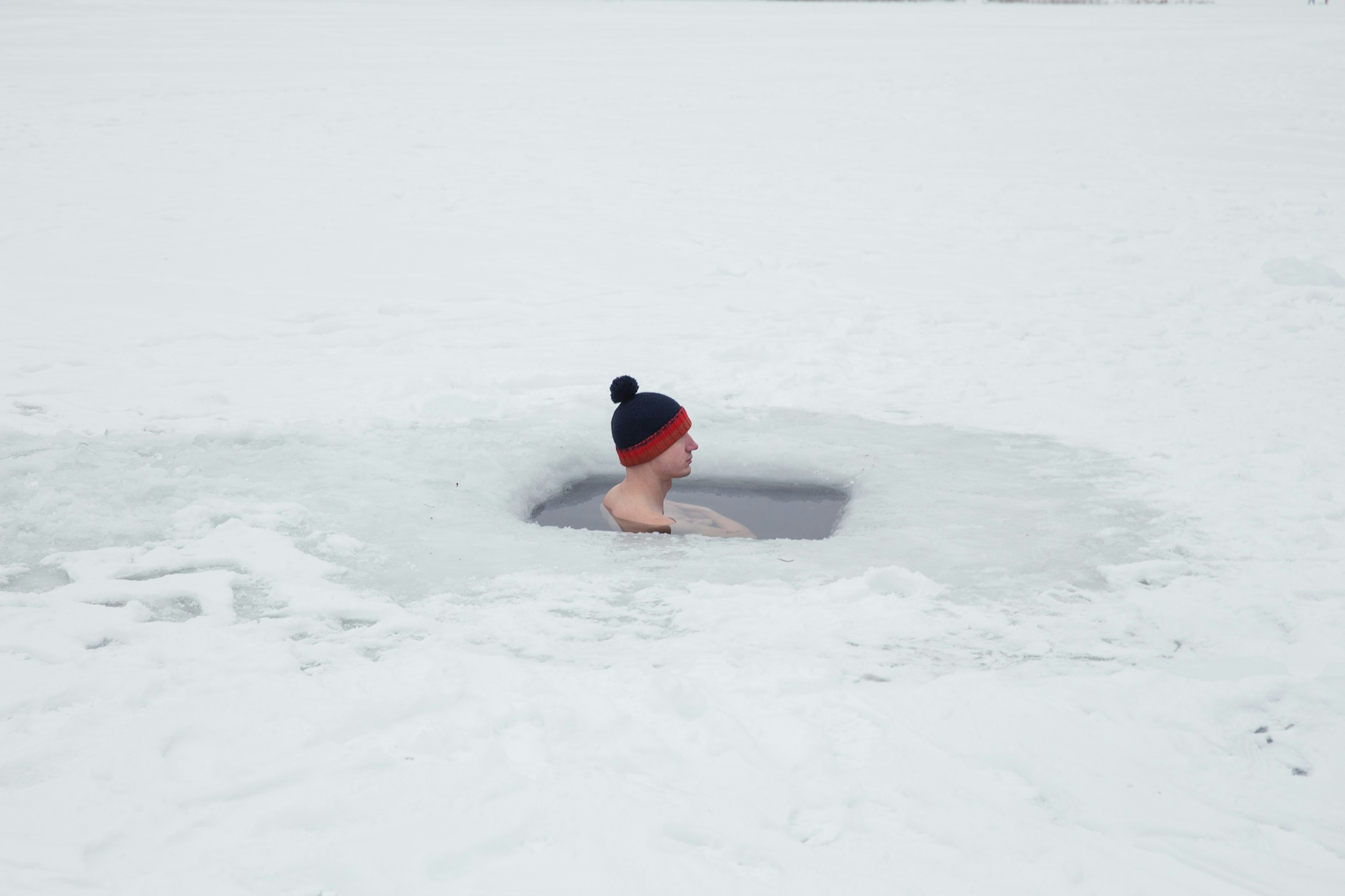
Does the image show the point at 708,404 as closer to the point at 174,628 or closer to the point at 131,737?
the point at 174,628

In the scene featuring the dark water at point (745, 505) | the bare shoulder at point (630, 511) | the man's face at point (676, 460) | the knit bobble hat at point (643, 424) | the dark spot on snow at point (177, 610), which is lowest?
the dark water at point (745, 505)

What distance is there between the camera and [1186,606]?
3.28m

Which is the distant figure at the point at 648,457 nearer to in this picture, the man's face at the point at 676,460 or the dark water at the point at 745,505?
the man's face at the point at 676,460

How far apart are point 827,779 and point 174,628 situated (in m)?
1.88

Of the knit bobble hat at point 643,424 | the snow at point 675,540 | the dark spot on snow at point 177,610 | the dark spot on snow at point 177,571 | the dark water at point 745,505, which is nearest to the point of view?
the snow at point 675,540

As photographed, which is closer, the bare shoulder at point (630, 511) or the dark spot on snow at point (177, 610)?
the dark spot on snow at point (177, 610)

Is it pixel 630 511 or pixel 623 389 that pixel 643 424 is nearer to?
pixel 623 389

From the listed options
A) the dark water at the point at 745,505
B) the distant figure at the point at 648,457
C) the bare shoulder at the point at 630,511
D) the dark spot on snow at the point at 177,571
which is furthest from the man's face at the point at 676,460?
the dark spot on snow at the point at 177,571

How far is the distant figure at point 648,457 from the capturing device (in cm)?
420

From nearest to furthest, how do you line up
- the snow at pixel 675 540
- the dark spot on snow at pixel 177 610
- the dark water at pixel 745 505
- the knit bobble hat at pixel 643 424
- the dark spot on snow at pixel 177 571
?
the snow at pixel 675 540, the dark spot on snow at pixel 177 610, the dark spot on snow at pixel 177 571, the knit bobble hat at pixel 643 424, the dark water at pixel 745 505

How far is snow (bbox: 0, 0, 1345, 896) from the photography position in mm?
2398

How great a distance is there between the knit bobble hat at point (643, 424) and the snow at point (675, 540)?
0.43 m

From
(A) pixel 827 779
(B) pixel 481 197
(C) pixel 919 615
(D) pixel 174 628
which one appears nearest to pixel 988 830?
(A) pixel 827 779

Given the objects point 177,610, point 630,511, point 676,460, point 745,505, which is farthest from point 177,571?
point 745,505
